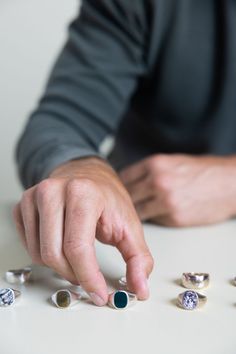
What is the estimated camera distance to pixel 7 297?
0.59m

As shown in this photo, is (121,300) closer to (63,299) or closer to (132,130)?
(63,299)

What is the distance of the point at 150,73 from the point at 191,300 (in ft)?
2.14

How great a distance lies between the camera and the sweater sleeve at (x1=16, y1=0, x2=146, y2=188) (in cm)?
103

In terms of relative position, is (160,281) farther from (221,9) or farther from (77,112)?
(221,9)

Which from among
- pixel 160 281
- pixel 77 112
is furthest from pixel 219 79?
pixel 160 281

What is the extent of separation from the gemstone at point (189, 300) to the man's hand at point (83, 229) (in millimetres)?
38

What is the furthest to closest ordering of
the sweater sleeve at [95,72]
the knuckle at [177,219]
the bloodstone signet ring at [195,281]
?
1. the sweater sleeve at [95,72]
2. the knuckle at [177,219]
3. the bloodstone signet ring at [195,281]

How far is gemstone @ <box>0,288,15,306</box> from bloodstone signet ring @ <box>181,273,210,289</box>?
0.17 m

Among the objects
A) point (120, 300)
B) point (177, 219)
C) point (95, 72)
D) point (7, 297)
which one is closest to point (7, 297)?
point (7, 297)

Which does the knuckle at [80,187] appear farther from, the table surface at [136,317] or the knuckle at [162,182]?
the knuckle at [162,182]

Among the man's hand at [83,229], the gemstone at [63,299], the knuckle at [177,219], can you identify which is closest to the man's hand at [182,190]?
the knuckle at [177,219]

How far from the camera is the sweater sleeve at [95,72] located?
3.38 feet

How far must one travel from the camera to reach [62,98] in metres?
1.04

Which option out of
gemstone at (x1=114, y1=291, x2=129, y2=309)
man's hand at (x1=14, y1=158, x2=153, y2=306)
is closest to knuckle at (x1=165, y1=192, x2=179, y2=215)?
man's hand at (x1=14, y1=158, x2=153, y2=306)
